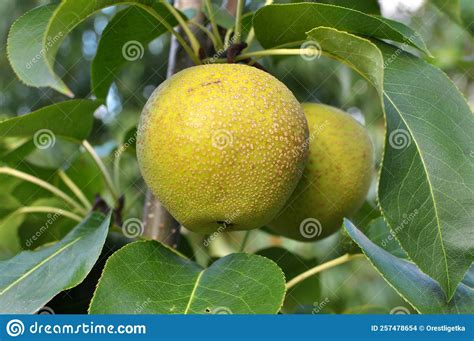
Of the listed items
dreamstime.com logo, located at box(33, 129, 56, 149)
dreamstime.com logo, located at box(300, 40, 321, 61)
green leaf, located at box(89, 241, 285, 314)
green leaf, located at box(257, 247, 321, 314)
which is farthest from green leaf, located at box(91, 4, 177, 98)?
green leaf, located at box(257, 247, 321, 314)

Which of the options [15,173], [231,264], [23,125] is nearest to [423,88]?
[231,264]

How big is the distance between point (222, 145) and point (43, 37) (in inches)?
10.5

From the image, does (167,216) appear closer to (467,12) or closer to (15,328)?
(15,328)

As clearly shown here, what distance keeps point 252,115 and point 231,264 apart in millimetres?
219

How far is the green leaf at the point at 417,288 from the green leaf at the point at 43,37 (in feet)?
1.44

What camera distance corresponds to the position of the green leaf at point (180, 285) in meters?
0.78

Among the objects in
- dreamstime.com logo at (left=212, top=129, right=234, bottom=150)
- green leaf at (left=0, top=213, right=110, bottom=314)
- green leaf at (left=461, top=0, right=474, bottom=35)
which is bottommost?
green leaf at (left=0, top=213, right=110, bottom=314)

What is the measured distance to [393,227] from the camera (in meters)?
0.82

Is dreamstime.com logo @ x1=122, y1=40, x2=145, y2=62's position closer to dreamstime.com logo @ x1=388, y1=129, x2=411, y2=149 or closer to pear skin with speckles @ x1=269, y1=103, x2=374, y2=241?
pear skin with speckles @ x1=269, y1=103, x2=374, y2=241

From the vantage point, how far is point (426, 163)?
Answer: 2.76ft

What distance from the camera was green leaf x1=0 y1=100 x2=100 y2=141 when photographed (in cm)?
97

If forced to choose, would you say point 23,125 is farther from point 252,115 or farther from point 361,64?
point 361,64

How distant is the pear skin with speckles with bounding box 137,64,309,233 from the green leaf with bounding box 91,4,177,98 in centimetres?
20

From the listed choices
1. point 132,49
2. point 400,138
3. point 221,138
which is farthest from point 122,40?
point 400,138
